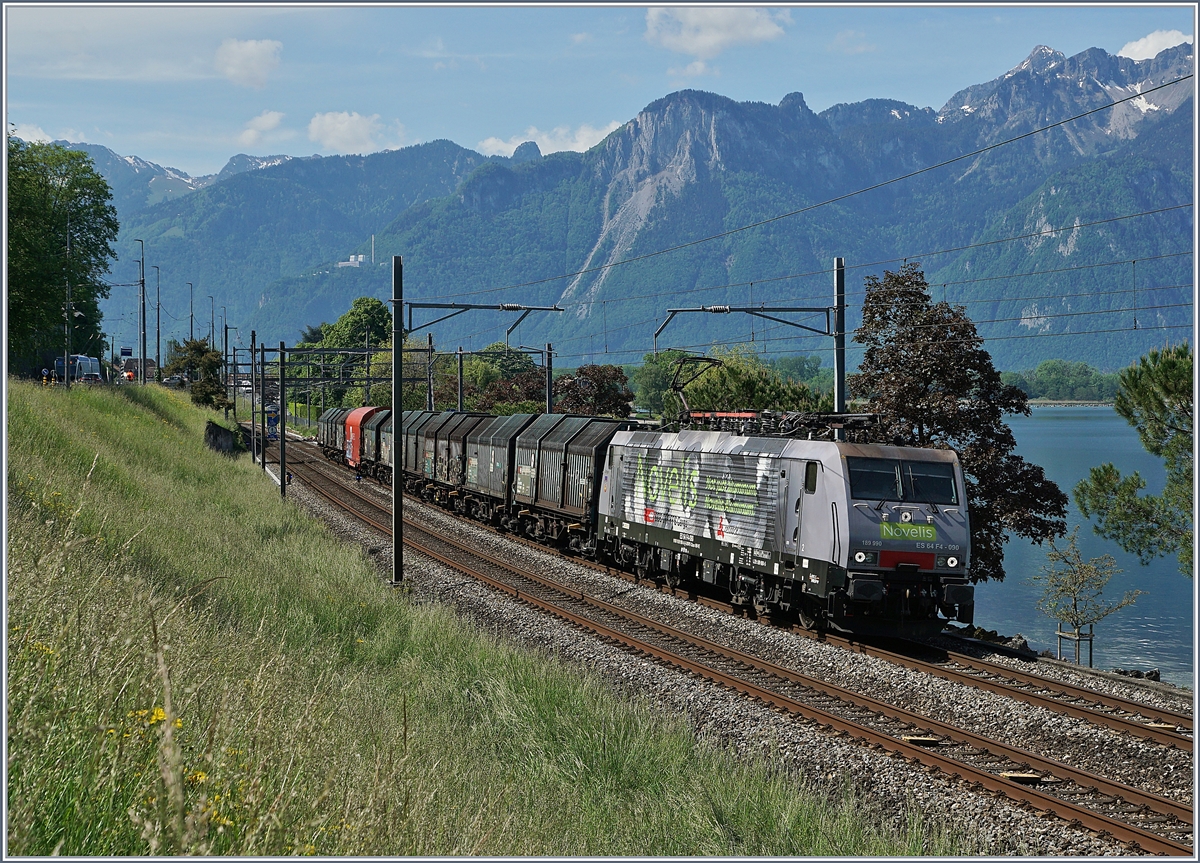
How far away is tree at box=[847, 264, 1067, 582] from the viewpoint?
1009 inches

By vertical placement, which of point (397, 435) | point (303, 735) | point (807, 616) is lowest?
point (807, 616)

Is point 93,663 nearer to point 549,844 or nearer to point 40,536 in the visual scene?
point 549,844

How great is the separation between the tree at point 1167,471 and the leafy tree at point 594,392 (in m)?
29.6

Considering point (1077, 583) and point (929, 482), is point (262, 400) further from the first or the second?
point (929, 482)

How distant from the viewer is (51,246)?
4275 cm

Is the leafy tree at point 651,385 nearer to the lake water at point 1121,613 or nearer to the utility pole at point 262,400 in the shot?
the lake water at point 1121,613

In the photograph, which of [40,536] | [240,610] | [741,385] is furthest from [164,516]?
[741,385]

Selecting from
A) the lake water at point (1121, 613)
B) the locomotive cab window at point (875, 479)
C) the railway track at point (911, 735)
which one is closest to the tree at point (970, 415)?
the lake water at point (1121, 613)

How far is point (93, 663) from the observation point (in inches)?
224

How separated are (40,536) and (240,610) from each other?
328 centimetres

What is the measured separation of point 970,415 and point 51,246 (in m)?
38.3

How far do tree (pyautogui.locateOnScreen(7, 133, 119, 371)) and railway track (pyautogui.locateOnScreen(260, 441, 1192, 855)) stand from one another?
26123mm

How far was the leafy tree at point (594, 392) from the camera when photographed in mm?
58188

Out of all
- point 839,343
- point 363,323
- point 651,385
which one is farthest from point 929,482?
point 363,323
